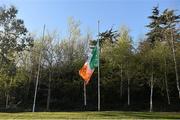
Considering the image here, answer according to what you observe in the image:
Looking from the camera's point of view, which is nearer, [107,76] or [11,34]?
[11,34]

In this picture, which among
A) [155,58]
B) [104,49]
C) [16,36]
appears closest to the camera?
[16,36]

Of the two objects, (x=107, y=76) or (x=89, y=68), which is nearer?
(x=89, y=68)

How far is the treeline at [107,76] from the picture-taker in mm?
41219

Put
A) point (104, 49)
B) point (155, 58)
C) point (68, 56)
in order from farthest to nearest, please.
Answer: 1. point (68, 56)
2. point (104, 49)
3. point (155, 58)

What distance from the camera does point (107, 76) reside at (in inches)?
1686

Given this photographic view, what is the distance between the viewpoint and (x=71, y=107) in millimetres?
41281

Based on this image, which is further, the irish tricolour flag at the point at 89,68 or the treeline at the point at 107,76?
the treeline at the point at 107,76

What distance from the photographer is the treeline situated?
1623 inches

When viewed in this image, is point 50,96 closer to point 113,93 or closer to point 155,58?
point 113,93

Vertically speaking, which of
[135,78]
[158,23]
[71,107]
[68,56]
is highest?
[158,23]

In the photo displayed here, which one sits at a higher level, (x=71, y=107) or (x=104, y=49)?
(x=104, y=49)

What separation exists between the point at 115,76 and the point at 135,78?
259 centimetres

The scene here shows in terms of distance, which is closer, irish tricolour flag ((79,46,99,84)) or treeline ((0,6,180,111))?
irish tricolour flag ((79,46,99,84))

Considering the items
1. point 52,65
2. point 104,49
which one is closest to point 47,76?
point 52,65
